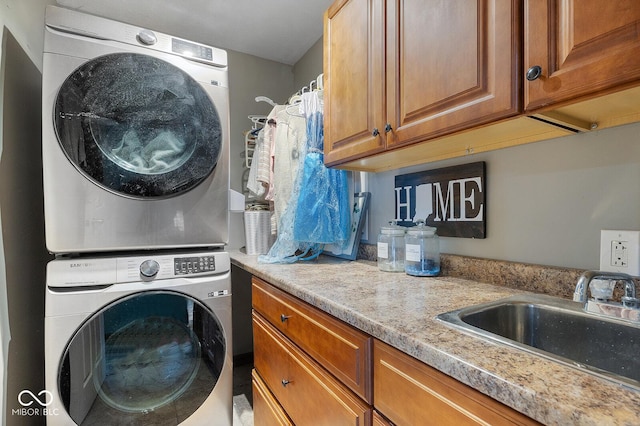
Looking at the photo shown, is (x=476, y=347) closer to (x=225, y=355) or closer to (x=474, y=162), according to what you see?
(x=474, y=162)

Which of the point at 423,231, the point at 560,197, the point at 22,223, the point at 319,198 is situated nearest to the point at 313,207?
the point at 319,198

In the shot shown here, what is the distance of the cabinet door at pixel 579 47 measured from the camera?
57 centimetres

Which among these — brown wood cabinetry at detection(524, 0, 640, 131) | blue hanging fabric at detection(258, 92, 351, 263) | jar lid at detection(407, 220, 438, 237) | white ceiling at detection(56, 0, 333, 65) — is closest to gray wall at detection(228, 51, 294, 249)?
white ceiling at detection(56, 0, 333, 65)

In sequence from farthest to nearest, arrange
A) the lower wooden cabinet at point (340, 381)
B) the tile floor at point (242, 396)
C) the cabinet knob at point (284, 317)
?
1. the tile floor at point (242, 396)
2. the cabinet knob at point (284, 317)
3. the lower wooden cabinet at point (340, 381)

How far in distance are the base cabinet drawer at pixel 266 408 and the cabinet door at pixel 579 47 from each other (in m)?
1.28

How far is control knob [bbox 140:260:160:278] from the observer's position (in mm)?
1255

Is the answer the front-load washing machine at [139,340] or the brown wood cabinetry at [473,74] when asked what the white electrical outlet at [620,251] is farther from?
the front-load washing machine at [139,340]

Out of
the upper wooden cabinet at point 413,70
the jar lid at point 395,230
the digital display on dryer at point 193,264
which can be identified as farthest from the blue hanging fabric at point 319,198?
the digital display on dryer at point 193,264

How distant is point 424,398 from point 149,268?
3.75ft

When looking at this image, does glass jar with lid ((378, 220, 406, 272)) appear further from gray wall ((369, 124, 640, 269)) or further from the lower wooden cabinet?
the lower wooden cabinet

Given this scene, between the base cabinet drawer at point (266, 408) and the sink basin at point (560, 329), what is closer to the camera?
the sink basin at point (560, 329)

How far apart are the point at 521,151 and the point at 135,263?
1526 mm

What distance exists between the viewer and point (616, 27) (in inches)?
22.7

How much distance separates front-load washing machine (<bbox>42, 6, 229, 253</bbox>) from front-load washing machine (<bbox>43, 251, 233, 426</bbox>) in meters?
0.11
